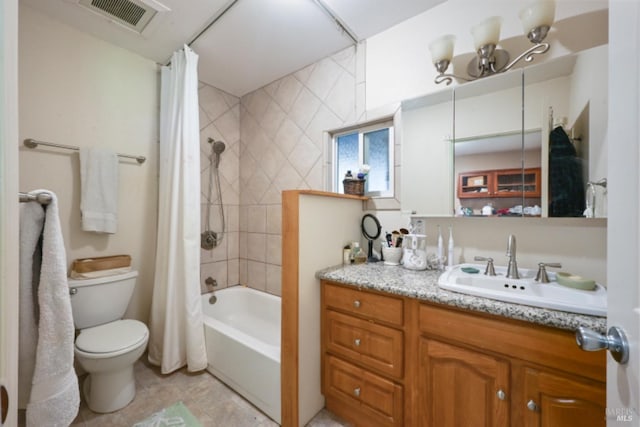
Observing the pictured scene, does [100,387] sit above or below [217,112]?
below

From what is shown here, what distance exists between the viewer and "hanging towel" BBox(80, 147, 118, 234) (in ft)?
5.47

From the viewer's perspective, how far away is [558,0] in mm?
1199

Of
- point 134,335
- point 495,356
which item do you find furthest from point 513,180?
point 134,335

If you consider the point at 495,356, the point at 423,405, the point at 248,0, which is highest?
the point at 248,0

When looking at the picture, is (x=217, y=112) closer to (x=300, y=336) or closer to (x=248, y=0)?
(x=248, y=0)

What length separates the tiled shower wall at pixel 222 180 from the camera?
7.74ft

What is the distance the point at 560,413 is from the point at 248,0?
2.34 m

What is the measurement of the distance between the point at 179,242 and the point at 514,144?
2.17 meters

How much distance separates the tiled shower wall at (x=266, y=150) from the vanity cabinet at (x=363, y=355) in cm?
99

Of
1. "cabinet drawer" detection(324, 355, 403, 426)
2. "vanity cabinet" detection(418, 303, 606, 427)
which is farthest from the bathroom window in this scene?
"cabinet drawer" detection(324, 355, 403, 426)

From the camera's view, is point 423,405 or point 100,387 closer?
point 423,405

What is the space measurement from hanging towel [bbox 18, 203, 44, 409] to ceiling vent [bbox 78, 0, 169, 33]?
142cm

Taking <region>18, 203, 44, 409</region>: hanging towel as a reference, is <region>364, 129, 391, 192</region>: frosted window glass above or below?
above

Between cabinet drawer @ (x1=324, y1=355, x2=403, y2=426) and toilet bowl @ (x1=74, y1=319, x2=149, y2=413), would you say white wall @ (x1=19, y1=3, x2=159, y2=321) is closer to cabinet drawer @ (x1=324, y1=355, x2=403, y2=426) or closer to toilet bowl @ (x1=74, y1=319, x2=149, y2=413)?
toilet bowl @ (x1=74, y1=319, x2=149, y2=413)
